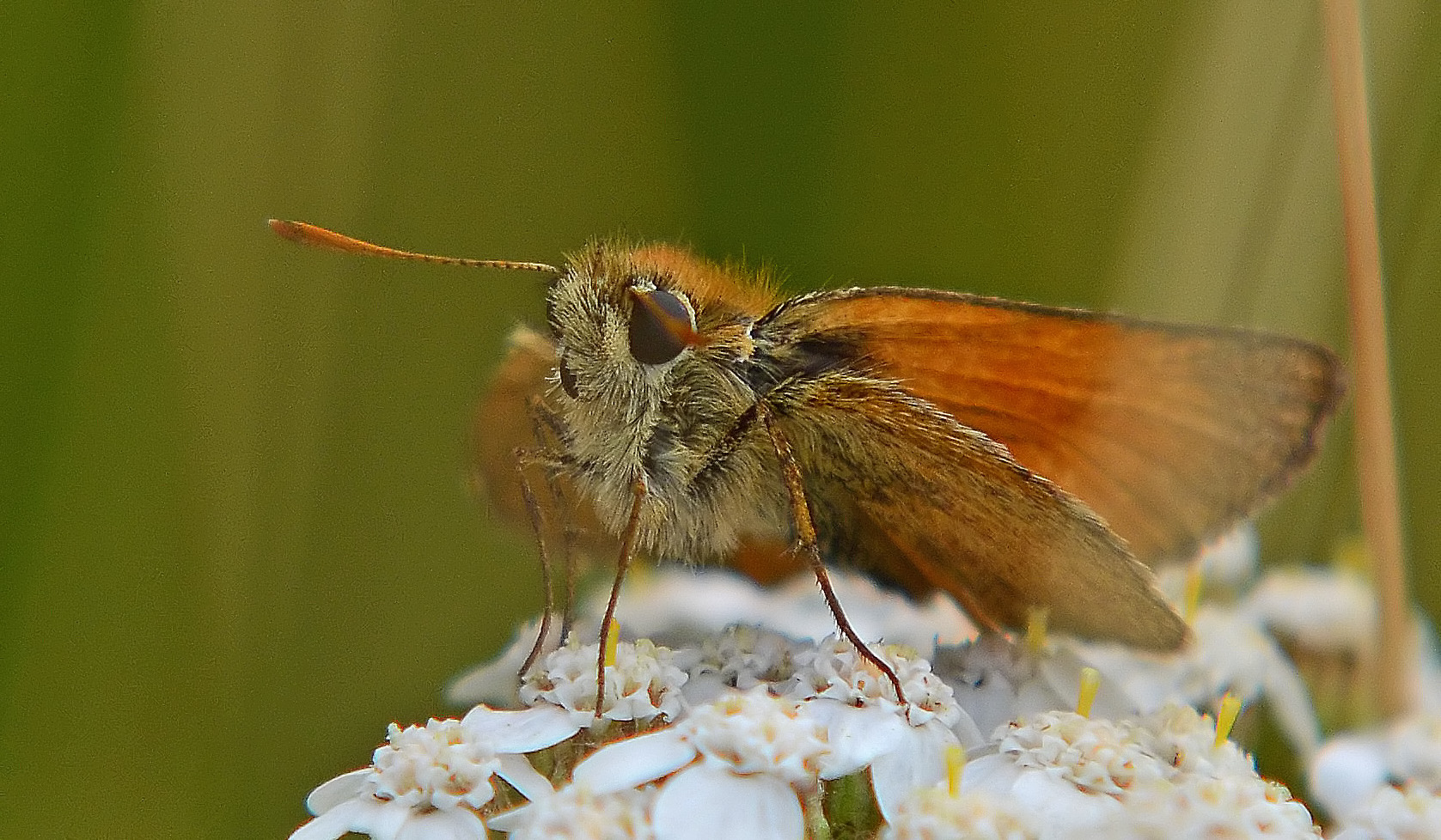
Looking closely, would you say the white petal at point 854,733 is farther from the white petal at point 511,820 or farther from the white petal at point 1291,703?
the white petal at point 1291,703

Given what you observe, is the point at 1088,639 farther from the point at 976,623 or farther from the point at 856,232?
the point at 856,232

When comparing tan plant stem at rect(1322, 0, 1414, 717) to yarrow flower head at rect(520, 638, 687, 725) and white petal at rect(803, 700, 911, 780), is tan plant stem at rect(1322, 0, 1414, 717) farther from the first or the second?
yarrow flower head at rect(520, 638, 687, 725)

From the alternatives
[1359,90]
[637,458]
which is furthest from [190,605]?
[1359,90]

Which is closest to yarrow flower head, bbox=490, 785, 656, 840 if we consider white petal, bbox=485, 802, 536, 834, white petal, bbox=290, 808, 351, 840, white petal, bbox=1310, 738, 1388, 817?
white petal, bbox=485, 802, 536, 834

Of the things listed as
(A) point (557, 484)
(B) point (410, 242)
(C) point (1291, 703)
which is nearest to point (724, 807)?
(A) point (557, 484)

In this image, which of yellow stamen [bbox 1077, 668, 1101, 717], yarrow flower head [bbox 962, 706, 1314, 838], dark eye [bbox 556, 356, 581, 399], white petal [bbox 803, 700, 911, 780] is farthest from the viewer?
dark eye [bbox 556, 356, 581, 399]

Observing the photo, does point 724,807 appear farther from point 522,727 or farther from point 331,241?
point 331,241
